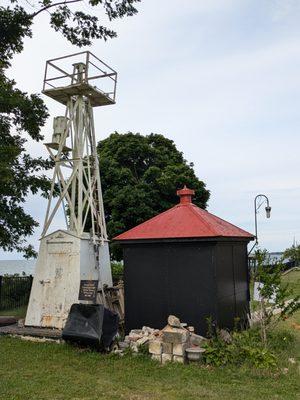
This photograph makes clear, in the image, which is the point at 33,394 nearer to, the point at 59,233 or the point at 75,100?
the point at 59,233

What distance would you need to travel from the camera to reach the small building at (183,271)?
375 inches

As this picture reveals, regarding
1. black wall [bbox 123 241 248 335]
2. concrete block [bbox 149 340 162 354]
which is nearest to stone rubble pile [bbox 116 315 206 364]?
concrete block [bbox 149 340 162 354]

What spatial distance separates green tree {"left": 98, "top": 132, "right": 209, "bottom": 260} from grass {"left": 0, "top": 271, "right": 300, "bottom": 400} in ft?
45.7

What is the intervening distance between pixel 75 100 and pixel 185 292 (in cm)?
742

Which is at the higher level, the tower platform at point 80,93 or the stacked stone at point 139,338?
the tower platform at point 80,93

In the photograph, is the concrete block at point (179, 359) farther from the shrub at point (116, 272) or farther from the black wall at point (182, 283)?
the shrub at point (116, 272)

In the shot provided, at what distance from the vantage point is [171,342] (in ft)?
28.0

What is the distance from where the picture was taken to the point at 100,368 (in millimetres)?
8148

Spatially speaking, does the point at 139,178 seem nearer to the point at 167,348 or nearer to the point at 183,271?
the point at 183,271

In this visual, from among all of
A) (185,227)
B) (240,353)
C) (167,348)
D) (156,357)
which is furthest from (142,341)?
(185,227)

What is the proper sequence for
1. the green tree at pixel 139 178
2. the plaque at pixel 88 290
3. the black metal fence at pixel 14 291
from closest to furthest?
1. the plaque at pixel 88 290
2. the black metal fence at pixel 14 291
3. the green tree at pixel 139 178

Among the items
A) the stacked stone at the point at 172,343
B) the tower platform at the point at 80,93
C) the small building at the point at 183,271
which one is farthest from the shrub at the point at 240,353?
the tower platform at the point at 80,93

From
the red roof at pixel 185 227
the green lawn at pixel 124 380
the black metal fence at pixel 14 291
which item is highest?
the red roof at pixel 185 227

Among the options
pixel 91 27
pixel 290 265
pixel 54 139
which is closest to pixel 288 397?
pixel 54 139
